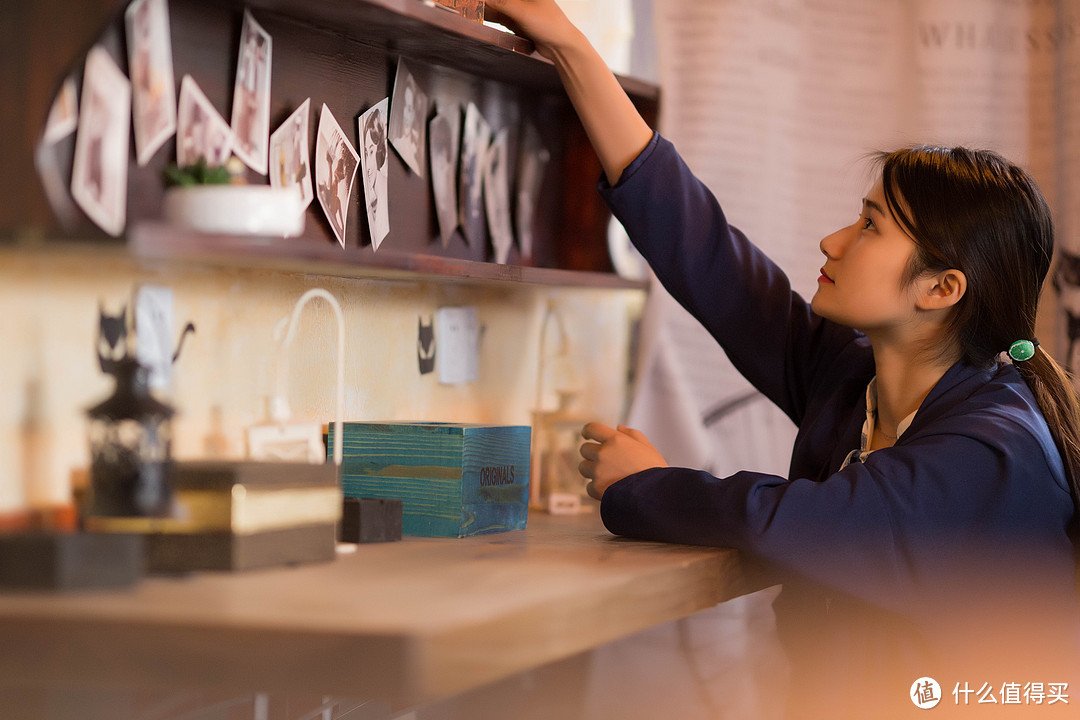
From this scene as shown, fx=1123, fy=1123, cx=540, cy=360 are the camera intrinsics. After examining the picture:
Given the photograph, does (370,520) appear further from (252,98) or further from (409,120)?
(409,120)

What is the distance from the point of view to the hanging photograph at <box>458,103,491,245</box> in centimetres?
179

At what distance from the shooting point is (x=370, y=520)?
1.29 metres

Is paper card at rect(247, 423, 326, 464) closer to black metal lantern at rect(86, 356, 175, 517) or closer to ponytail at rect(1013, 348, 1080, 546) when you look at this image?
black metal lantern at rect(86, 356, 175, 517)

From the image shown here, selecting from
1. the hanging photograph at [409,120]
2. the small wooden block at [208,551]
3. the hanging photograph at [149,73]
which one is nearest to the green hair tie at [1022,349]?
the hanging photograph at [409,120]

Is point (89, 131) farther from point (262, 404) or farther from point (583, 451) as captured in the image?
point (583, 451)

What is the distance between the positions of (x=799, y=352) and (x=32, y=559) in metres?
1.20

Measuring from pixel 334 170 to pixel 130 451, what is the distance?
58 cm

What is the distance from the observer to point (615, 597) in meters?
1.08

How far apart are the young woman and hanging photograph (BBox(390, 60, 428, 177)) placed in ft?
0.61

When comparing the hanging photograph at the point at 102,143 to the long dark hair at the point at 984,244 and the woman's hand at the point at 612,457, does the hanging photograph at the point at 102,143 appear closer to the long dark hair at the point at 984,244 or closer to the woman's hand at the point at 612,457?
Answer: the woman's hand at the point at 612,457

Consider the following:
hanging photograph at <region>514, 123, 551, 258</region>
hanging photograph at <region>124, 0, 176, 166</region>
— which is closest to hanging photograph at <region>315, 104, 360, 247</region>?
hanging photograph at <region>124, 0, 176, 166</region>

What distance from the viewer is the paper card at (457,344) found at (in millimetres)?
1820

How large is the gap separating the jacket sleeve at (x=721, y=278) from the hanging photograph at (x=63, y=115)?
0.77m

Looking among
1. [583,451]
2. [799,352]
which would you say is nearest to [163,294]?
[583,451]
